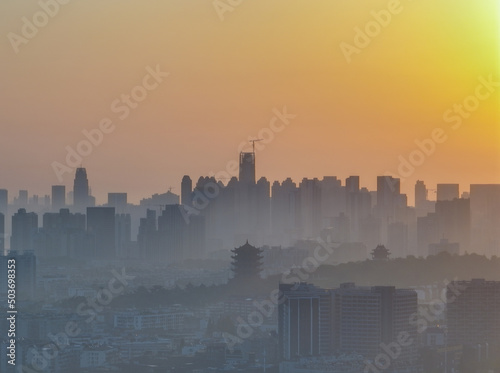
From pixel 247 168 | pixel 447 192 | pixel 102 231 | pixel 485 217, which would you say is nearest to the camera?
pixel 247 168

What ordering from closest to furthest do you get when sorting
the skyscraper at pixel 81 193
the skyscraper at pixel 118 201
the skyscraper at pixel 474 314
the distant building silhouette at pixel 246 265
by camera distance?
the skyscraper at pixel 474 314 < the distant building silhouette at pixel 246 265 < the skyscraper at pixel 81 193 < the skyscraper at pixel 118 201

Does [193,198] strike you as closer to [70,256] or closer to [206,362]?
[70,256]

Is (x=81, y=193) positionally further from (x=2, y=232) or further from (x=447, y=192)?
(x=447, y=192)

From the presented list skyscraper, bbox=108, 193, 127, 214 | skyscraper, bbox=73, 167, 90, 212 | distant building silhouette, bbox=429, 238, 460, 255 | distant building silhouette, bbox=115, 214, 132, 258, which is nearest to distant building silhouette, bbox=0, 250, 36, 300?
skyscraper, bbox=73, 167, 90, 212

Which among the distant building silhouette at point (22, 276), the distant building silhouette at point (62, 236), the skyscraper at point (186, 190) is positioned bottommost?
the distant building silhouette at point (22, 276)

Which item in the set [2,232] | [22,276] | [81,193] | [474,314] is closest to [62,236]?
[81,193]

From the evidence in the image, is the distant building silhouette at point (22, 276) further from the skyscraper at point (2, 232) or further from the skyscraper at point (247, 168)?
the skyscraper at point (247, 168)

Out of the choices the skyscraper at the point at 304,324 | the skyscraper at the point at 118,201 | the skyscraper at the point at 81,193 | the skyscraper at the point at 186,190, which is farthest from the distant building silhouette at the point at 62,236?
the skyscraper at the point at 304,324
